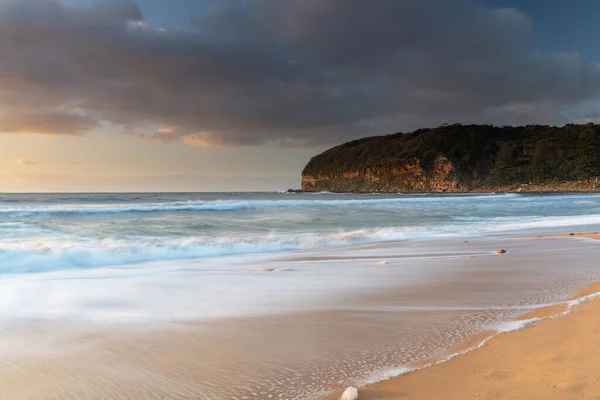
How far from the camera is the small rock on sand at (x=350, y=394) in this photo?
89.0 inches

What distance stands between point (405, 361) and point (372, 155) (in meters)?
140

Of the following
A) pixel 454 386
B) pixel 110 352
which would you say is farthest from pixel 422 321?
pixel 110 352

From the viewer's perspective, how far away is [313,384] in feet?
8.09

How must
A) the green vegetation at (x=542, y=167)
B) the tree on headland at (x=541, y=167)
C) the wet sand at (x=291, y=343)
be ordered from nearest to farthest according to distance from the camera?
the wet sand at (x=291, y=343), the green vegetation at (x=542, y=167), the tree on headland at (x=541, y=167)

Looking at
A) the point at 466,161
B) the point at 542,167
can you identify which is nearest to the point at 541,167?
the point at 542,167

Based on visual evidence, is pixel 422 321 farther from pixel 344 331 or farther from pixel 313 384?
pixel 313 384

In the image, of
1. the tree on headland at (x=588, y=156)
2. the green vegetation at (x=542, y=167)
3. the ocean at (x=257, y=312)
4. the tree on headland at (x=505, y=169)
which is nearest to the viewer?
the ocean at (x=257, y=312)

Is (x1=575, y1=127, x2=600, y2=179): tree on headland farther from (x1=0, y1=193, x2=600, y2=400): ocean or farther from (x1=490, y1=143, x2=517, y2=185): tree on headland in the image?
(x1=0, y1=193, x2=600, y2=400): ocean

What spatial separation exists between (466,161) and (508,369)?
11834 centimetres

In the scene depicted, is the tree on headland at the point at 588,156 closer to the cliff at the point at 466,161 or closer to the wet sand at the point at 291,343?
the cliff at the point at 466,161

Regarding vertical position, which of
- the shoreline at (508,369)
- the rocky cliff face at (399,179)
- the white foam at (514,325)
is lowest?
the white foam at (514,325)

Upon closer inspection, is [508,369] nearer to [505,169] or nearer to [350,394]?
[350,394]

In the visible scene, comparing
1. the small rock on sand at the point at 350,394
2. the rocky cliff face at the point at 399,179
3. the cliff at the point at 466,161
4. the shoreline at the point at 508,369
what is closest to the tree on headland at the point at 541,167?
the cliff at the point at 466,161

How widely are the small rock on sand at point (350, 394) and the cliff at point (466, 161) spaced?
89655 mm
